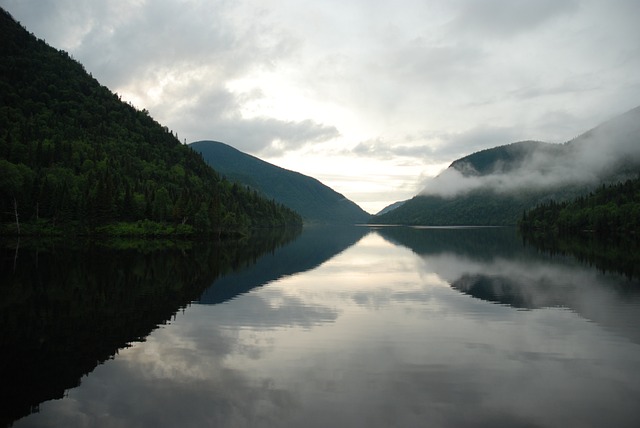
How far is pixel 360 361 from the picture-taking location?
71.9 ft

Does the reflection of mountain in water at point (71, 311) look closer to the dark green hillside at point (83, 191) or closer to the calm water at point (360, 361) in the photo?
the calm water at point (360, 361)

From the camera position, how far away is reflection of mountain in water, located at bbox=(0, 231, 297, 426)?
1845cm

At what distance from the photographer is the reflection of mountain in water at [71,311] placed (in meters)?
18.5

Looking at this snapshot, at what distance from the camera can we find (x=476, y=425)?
594 inches

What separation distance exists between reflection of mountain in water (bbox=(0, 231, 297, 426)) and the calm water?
296mm

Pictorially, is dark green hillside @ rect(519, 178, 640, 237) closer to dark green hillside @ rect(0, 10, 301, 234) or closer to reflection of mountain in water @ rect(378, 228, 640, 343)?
reflection of mountain in water @ rect(378, 228, 640, 343)

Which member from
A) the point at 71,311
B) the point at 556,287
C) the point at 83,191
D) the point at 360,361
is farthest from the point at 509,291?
the point at 83,191

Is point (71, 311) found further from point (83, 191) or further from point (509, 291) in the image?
point (83, 191)

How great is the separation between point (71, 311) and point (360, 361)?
20.6 metres

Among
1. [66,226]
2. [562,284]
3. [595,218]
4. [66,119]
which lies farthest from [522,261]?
[66,119]

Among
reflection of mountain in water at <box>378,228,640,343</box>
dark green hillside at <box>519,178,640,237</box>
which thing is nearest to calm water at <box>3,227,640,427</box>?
reflection of mountain in water at <box>378,228,640,343</box>

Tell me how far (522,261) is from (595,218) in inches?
5149

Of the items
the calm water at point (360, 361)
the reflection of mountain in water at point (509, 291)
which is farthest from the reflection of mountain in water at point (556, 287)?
the calm water at point (360, 361)

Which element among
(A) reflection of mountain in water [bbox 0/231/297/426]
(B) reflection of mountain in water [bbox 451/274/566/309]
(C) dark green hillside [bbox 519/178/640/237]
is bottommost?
(B) reflection of mountain in water [bbox 451/274/566/309]
